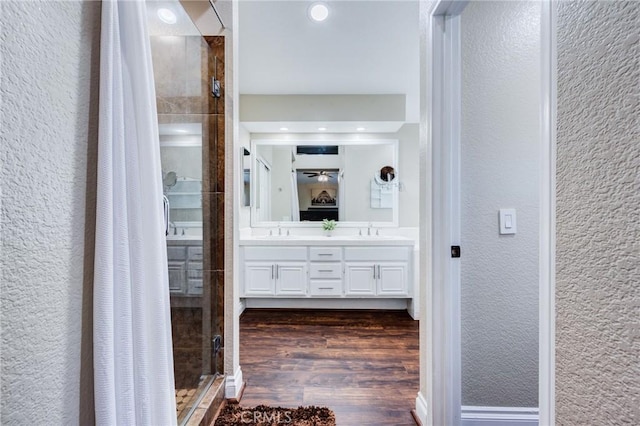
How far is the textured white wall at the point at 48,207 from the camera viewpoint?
548 mm

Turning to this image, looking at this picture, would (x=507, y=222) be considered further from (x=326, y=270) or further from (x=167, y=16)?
(x=326, y=270)

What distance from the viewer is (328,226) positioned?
3646mm

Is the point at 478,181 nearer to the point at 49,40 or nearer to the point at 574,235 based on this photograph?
the point at 574,235

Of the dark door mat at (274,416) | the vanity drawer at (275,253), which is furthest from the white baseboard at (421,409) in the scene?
the vanity drawer at (275,253)

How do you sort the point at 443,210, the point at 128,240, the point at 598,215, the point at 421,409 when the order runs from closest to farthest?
the point at 598,215, the point at 128,240, the point at 443,210, the point at 421,409

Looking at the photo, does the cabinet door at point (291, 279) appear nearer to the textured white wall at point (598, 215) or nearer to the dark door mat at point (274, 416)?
the dark door mat at point (274, 416)

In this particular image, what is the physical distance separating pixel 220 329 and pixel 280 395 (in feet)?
1.74

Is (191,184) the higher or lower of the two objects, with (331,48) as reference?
lower

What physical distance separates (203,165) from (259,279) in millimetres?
1784

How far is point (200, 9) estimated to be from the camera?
1604 mm

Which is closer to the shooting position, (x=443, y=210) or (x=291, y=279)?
(x=443, y=210)

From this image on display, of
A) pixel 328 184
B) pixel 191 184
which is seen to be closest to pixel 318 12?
pixel 191 184

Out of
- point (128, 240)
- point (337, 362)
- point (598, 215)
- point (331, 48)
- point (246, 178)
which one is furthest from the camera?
point (246, 178)

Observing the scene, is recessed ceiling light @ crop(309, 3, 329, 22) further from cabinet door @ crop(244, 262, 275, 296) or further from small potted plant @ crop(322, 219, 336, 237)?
cabinet door @ crop(244, 262, 275, 296)
